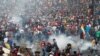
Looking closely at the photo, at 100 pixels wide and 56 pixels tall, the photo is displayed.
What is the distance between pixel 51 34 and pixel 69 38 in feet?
4.29

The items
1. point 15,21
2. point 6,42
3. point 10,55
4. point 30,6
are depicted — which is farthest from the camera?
point 30,6

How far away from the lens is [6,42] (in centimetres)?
1828

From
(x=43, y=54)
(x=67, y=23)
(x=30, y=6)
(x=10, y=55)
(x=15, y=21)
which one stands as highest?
(x=30, y=6)

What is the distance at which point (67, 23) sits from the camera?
28188 mm

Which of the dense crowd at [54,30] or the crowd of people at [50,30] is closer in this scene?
the crowd of people at [50,30]

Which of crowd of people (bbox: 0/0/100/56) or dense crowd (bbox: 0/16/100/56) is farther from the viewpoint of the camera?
dense crowd (bbox: 0/16/100/56)

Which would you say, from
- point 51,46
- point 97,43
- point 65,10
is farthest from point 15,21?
point 51,46

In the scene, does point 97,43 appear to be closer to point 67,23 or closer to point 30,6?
point 67,23

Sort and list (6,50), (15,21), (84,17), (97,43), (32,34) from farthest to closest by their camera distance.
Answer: (15,21), (84,17), (32,34), (97,43), (6,50)

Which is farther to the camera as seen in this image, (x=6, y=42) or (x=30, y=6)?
(x=30, y=6)

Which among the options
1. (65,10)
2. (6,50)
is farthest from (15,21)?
(6,50)

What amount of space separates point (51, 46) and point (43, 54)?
0.57 meters

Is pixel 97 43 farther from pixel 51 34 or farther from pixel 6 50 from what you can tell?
pixel 6 50

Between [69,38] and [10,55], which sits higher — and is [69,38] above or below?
above
